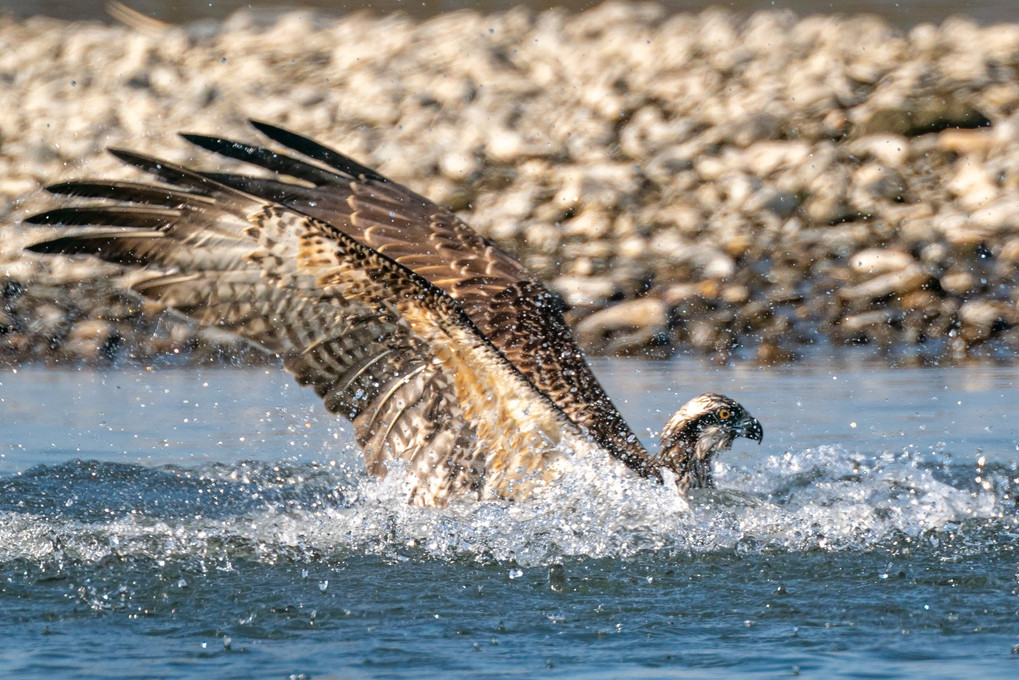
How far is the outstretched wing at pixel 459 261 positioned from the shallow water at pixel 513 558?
64 centimetres

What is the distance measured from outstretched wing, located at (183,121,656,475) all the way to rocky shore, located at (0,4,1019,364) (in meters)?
3.71

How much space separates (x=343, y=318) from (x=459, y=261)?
1.29 meters

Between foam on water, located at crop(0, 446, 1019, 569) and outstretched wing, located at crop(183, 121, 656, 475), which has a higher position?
outstretched wing, located at crop(183, 121, 656, 475)

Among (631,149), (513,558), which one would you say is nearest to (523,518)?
(513,558)

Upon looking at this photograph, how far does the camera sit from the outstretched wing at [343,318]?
5590 mm

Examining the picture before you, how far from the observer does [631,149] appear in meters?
14.4

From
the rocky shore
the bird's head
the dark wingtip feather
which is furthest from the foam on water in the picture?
the rocky shore

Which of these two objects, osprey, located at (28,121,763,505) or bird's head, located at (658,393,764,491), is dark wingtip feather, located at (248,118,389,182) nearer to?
osprey, located at (28,121,763,505)

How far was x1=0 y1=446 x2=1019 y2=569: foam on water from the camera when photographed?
5570 millimetres

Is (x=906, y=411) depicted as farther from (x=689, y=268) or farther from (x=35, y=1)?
(x=35, y=1)

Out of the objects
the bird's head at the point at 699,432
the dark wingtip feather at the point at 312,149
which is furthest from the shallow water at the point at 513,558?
the dark wingtip feather at the point at 312,149

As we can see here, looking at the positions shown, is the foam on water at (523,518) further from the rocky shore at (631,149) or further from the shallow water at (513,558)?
the rocky shore at (631,149)

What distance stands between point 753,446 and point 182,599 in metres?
3.66

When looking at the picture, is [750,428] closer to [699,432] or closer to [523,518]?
[699,432]
